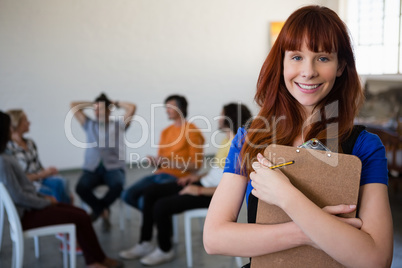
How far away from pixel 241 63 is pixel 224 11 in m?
0.95

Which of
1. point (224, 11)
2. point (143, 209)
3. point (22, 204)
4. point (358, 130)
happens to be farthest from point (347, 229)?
point (224, 11)

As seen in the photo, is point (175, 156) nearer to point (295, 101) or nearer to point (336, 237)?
point (295, 101)

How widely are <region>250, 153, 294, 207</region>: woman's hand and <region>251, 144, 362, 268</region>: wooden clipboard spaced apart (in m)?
0.02

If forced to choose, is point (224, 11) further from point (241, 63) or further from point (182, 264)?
point (182, 264)

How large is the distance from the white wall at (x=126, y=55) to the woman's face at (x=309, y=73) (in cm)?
435

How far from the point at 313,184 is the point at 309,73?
260mm

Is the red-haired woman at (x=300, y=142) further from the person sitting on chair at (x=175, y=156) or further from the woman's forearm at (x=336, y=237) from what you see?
the person sitting on chair at (x=175, y=156)

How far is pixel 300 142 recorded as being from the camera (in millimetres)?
1045

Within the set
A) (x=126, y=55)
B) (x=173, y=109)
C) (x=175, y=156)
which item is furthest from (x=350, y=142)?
(x=126, y=55)

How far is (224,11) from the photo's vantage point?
700cm

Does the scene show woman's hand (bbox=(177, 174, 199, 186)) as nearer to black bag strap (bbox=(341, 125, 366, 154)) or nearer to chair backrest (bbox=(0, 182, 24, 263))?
chair backrest (bbox=(0, 182, 24, 263))

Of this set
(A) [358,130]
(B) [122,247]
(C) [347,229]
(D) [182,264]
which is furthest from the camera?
(B) [122,247]

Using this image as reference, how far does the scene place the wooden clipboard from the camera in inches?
33.5

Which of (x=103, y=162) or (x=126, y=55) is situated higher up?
(x=126, y=55)
